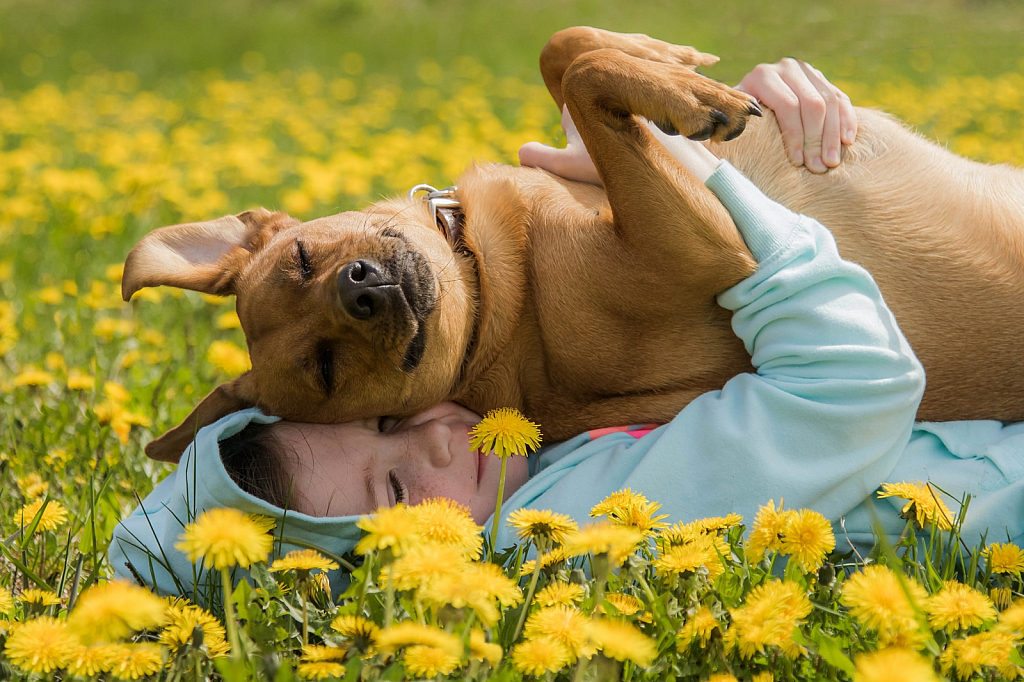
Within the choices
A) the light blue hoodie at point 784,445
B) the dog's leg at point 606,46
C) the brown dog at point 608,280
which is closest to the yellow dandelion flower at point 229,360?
the brown dog at point 608,280

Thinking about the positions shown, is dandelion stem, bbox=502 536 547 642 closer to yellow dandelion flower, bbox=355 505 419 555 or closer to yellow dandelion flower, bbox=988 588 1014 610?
yellow dandelion flower, bbox=355 505 419 555

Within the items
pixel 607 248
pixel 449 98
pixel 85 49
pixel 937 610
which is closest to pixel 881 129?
pixel 607 248

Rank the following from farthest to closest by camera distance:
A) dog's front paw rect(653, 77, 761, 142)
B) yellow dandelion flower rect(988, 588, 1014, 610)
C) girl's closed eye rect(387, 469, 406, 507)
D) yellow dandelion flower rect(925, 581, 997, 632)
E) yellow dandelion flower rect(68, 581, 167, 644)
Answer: girl's closed eye rect(387, 469, 406, 507) < dog's front paw rect(653, 77, 761, 142) < yellow dandelion flower rect(988, 588, 1014, 610) < yellow dandelion flower rect(925, 581, 997, 632) < yellow dandelion flower rect(68, 581, 167, 644)

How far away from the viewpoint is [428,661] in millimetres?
1228

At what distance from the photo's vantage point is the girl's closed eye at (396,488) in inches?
97.0

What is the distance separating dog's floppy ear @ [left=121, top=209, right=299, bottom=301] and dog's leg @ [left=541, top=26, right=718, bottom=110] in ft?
3.34

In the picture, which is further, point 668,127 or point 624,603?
point 668,127

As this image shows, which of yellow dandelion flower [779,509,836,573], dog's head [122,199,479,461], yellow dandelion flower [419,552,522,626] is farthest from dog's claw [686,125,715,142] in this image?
yellow dandelion flower [419,552,522,626]

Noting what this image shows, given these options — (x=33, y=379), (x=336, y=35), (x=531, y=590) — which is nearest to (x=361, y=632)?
(x=531, y=590)

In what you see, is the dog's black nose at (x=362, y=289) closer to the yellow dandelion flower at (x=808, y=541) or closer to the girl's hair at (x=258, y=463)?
the girl's hair at (x=258, y=463)

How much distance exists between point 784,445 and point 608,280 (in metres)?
0.65

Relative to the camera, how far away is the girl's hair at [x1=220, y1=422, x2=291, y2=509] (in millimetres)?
2469

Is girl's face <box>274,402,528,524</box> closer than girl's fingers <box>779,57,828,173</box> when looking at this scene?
Yes

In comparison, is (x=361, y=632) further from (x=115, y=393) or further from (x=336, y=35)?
(x=336, y=35)
